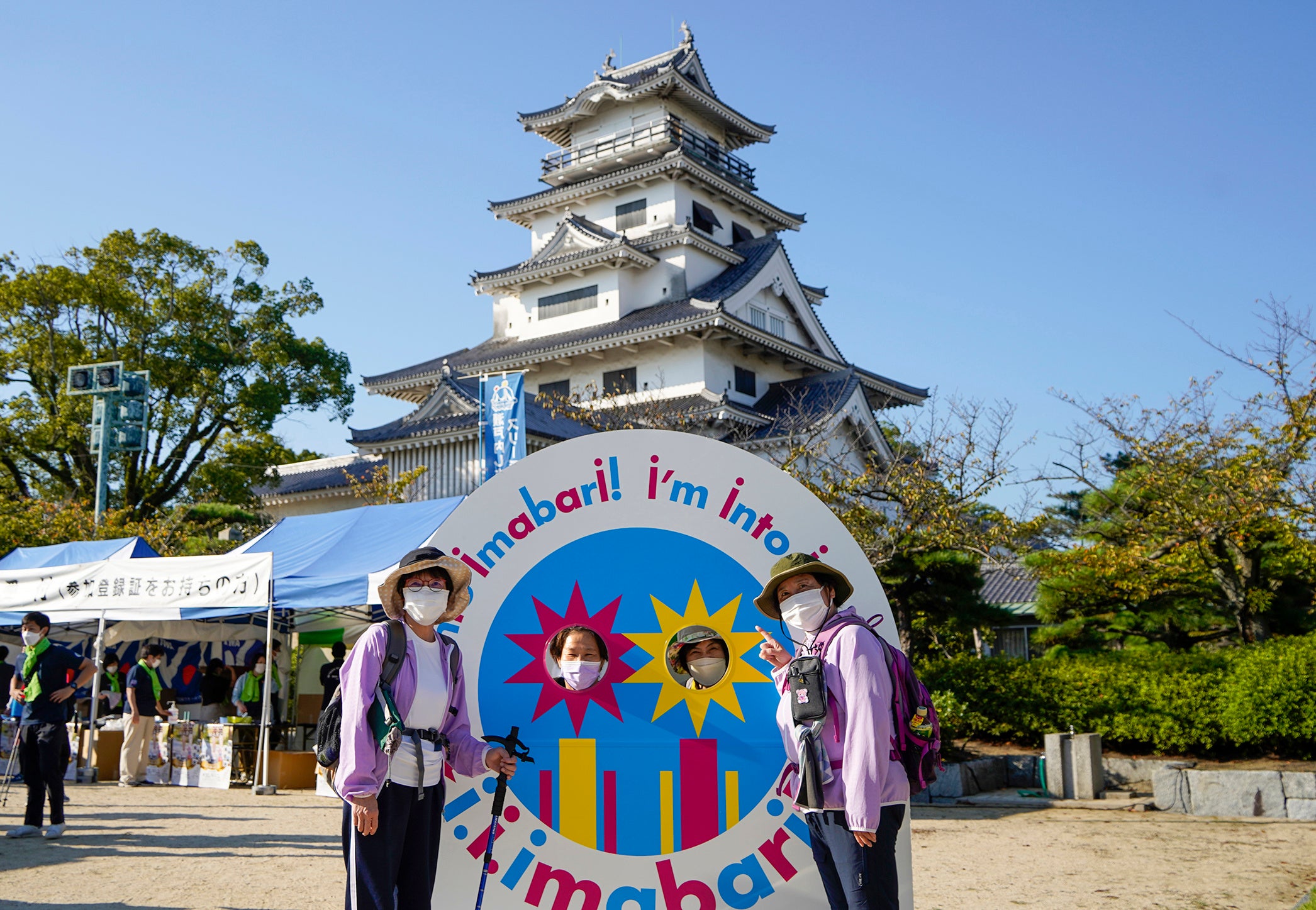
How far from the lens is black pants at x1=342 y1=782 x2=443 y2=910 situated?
11.0ft

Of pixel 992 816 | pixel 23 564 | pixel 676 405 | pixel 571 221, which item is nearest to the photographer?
pixel 992 816

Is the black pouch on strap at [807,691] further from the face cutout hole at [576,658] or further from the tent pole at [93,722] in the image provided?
the tent pole at [93,722]

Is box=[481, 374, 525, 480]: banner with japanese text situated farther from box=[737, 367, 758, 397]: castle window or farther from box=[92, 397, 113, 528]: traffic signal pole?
box=[737, 367, 758, 397]: castle window

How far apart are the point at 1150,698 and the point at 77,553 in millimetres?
14173

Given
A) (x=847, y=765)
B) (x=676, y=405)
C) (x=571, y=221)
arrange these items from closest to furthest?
(x=847, y=765) < (x=676, y=405) < (x=571, y=221)

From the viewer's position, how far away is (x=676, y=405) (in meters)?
27.5

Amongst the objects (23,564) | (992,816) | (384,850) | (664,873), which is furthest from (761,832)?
(23,564)

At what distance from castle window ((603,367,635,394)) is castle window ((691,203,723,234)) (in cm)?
564

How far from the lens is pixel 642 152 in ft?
107

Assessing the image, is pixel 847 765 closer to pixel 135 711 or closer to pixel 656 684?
pixel 656 684

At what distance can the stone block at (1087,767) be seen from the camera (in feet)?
33.6

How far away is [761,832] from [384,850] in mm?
1404

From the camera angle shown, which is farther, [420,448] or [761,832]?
[420,448]

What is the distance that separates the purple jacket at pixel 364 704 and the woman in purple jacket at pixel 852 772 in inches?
49.9
